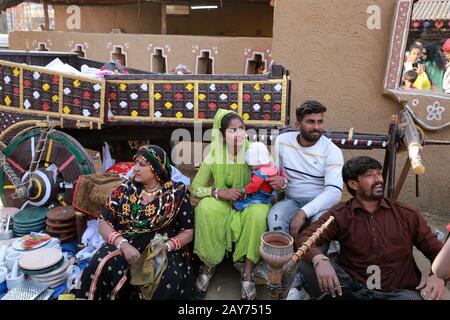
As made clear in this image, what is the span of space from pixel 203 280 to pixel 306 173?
4.01 ft

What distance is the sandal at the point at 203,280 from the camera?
3.08m

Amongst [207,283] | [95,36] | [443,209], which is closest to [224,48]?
[95,36]

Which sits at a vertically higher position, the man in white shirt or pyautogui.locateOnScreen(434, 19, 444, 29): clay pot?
pyautogui.locateOnScreen(434, 19, 444, 29): clay pot

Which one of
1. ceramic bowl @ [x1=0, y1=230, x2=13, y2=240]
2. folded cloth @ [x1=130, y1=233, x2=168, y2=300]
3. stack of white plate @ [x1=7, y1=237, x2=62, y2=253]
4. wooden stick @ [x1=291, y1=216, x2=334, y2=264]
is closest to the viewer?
wooden stick @ [x1=291, y1=216, x2=334, y2=264]

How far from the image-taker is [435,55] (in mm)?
10953

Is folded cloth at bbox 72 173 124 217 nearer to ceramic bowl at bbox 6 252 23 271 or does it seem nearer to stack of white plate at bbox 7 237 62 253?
stack of white plate at bbox 7 237 62 253

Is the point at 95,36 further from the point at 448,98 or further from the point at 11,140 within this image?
the point at 448,98

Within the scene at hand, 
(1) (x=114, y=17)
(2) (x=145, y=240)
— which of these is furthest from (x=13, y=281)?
(1) (x=114, y=17)

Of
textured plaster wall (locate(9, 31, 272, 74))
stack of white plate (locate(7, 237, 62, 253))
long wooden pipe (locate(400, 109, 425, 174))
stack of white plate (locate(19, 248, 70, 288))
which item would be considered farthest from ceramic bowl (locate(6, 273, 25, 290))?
textured plaster wall (locate(9, 31, 272, 74))

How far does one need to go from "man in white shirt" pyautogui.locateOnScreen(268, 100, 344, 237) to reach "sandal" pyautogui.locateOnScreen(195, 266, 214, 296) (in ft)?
2.22

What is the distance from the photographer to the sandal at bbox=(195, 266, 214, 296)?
3082mm

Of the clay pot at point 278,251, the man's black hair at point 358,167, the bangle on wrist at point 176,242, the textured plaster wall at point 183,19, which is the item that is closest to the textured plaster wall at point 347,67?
the man's black hair at point 358,167

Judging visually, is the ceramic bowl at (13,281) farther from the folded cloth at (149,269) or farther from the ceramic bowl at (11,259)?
the folded cloth at (149,269)

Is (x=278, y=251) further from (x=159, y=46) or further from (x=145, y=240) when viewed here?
(x=159, y=46)
